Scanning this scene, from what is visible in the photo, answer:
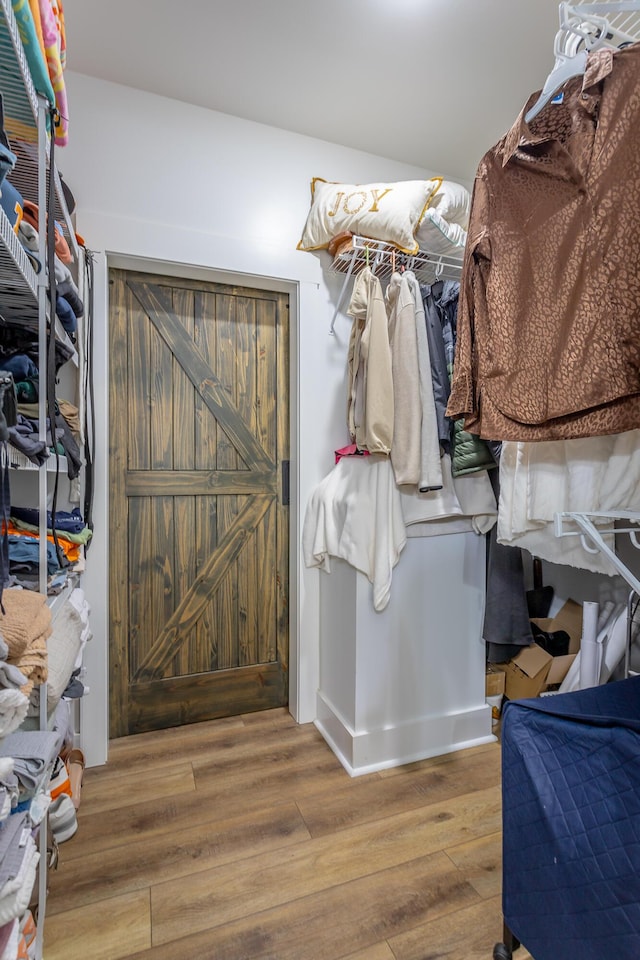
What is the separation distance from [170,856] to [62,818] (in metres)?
0.34

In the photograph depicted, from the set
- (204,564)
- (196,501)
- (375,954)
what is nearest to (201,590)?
(204,564)

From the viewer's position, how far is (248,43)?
159 cm

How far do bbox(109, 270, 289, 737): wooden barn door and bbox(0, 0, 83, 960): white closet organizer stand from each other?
29.5 inches

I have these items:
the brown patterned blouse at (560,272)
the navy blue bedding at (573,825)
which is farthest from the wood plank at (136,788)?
the brown patterned blouse at (560,272)

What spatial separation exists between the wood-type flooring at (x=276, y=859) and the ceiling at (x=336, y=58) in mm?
2615

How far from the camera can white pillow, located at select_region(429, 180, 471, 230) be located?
73.4 inches

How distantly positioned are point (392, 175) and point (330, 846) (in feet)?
9.03

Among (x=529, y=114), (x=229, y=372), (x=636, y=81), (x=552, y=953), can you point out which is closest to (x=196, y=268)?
(x=229, y=372)

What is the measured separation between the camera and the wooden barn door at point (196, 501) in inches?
77.7

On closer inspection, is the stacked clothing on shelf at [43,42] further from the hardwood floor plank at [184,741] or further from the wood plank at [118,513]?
the hardwood floor plank at [184,741]

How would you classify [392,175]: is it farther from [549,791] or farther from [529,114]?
[549,791]

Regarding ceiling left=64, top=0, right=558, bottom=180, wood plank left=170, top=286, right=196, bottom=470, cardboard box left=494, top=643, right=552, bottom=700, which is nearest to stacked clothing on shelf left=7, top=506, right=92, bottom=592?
wood plank left=170, top=286, right=196, bottom=470

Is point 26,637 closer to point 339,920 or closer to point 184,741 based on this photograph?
point 339,920

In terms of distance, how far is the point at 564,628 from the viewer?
209cm
